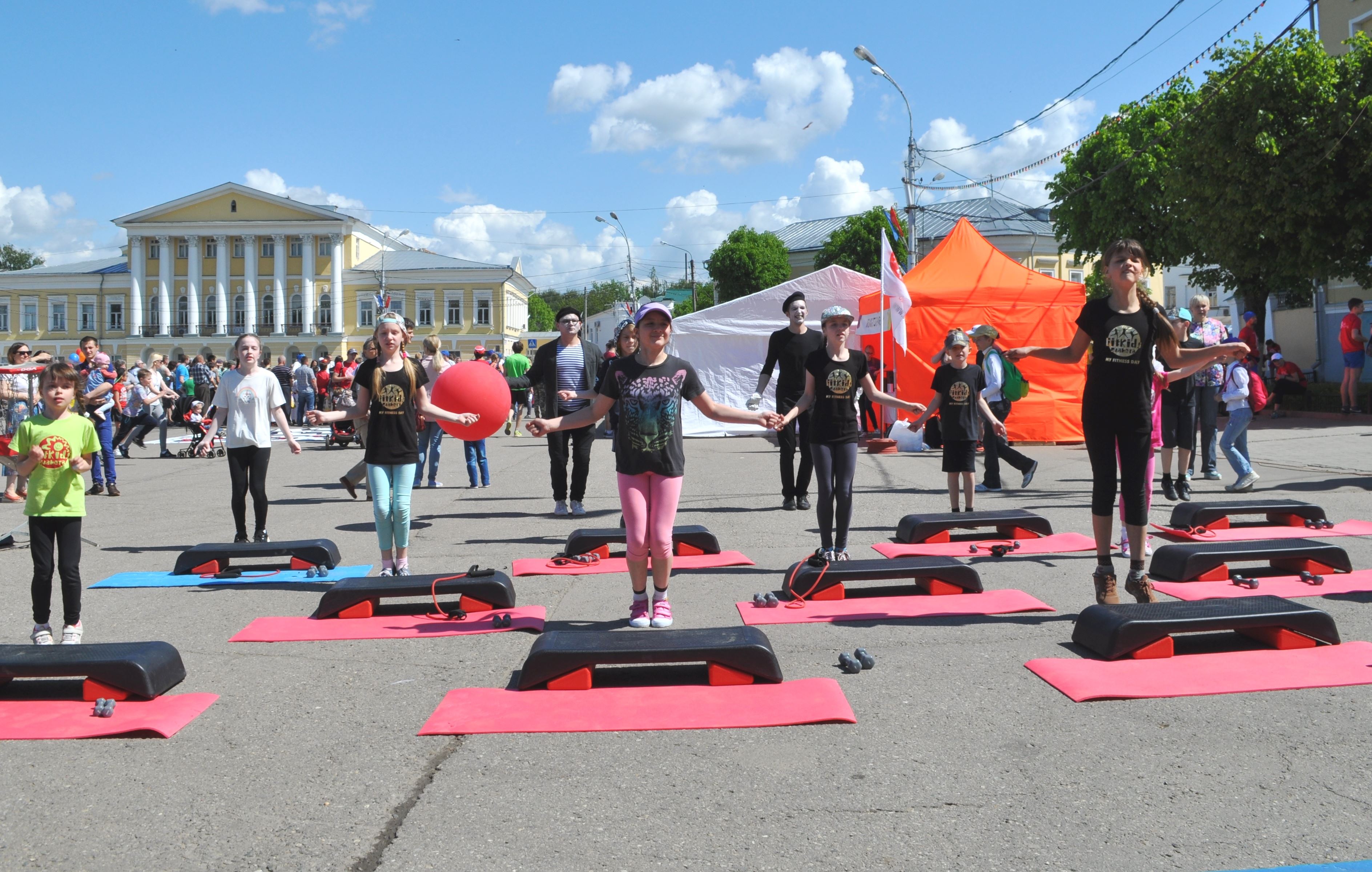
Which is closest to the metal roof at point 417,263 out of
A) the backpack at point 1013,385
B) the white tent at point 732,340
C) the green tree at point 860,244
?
the green tree at point 860,244

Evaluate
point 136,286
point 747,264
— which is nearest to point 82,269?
point 136,286

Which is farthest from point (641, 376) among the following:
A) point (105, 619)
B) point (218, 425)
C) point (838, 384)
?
point (218, 425)

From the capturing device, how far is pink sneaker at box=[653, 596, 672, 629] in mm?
6398

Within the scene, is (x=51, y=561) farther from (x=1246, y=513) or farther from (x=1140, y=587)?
(x=1246, y=513)

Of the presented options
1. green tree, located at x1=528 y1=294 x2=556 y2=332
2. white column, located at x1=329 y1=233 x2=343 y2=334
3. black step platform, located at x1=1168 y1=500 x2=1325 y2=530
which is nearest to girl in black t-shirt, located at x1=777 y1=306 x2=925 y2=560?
black step platform, located at x1=1168 y1=500 x2=1325 y2=530

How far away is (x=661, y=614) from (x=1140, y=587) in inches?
111

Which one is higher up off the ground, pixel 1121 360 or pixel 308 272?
pixel 308 272

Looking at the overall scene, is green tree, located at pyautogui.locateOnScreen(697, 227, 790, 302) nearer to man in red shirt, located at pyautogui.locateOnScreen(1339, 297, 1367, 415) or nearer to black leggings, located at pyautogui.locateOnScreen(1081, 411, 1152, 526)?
man in red shirt, located at pyautogui.locateOnScreen(1339, 297, 1367, 415)

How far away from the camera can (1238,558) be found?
7453 millimetres

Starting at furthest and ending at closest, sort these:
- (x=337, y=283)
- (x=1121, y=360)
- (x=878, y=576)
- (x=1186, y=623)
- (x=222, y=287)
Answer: (x=222, y=287), (x=337, y=283), (x=878, y=576), (x=1121, y=360), (x=1186, y=623)

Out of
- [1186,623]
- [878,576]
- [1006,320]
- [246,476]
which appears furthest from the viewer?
[1006,320]

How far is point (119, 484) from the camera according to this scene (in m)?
16.1

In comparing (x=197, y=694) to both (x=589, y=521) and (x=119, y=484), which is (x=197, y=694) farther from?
(x=119, y=484)

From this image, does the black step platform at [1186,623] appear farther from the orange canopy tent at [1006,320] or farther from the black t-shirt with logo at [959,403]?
the orange canopy tent at [1006,320]
